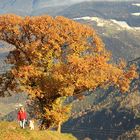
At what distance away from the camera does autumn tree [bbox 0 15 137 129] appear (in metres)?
64.1

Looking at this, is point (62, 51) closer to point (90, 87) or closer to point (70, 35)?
point (70, 35)

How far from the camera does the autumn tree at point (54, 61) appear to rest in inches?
2522

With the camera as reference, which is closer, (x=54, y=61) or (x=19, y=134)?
(x=19, y=134)

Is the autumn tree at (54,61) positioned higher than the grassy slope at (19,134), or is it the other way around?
the autumn tree at (54,61)

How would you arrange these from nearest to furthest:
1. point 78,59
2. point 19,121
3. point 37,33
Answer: point 19,121
point 78,59
point 37,33

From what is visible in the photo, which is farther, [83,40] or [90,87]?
[83,40]

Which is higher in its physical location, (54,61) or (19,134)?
(54,61)

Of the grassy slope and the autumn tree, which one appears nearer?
the grassy slope

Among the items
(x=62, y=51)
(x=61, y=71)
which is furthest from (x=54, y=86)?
(x=62, y=51)

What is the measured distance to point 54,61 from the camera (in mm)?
68188

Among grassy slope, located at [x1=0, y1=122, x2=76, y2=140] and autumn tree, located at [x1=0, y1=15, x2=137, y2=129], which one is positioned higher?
autumn tree, located at [x1=0, y1=15, x2=137, y2=129]

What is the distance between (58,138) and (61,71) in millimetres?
10080

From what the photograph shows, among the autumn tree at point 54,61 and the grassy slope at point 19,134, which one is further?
the autumn tree at point 54,61

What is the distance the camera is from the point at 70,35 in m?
69.2
